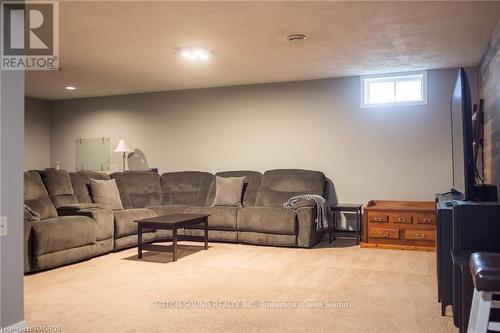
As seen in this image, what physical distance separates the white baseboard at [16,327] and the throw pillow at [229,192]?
3.92 meters

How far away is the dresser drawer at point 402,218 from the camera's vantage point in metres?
5.57

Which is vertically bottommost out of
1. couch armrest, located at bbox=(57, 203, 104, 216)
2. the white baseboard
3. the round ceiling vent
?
the white baseboard

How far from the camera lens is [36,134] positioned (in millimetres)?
8508

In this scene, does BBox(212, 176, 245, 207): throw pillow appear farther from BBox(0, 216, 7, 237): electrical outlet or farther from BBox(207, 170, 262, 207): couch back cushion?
BBox(0, 216, 7, 237): electrical outlet

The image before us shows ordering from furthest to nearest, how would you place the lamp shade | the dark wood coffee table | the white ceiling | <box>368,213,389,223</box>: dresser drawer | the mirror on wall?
the mirror on wall → the lamp shade → <box>368,213,389,223</box>: dresser drawer → the dark wood coffee table → the white ceiling

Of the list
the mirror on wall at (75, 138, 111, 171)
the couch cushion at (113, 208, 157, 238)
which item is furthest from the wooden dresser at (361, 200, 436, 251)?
the mirror on wall at (75, 138, 111, 171)

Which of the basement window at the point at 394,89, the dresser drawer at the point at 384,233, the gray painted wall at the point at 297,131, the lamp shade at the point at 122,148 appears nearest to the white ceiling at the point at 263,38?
the basement window at the point at 394,89

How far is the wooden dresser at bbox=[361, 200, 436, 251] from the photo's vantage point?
5.48 m

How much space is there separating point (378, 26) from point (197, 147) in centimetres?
419

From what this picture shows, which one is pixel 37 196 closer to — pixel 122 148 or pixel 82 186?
pixel 82 186

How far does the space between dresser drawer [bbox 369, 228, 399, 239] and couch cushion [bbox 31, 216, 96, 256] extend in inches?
138

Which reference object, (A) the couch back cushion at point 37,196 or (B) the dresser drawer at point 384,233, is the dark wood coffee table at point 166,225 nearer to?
(A) the couch back cushion at point 37,196

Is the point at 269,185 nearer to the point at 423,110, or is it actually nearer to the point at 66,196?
the point at 423,110

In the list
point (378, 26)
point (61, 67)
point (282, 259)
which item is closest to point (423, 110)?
point (378, 26)
